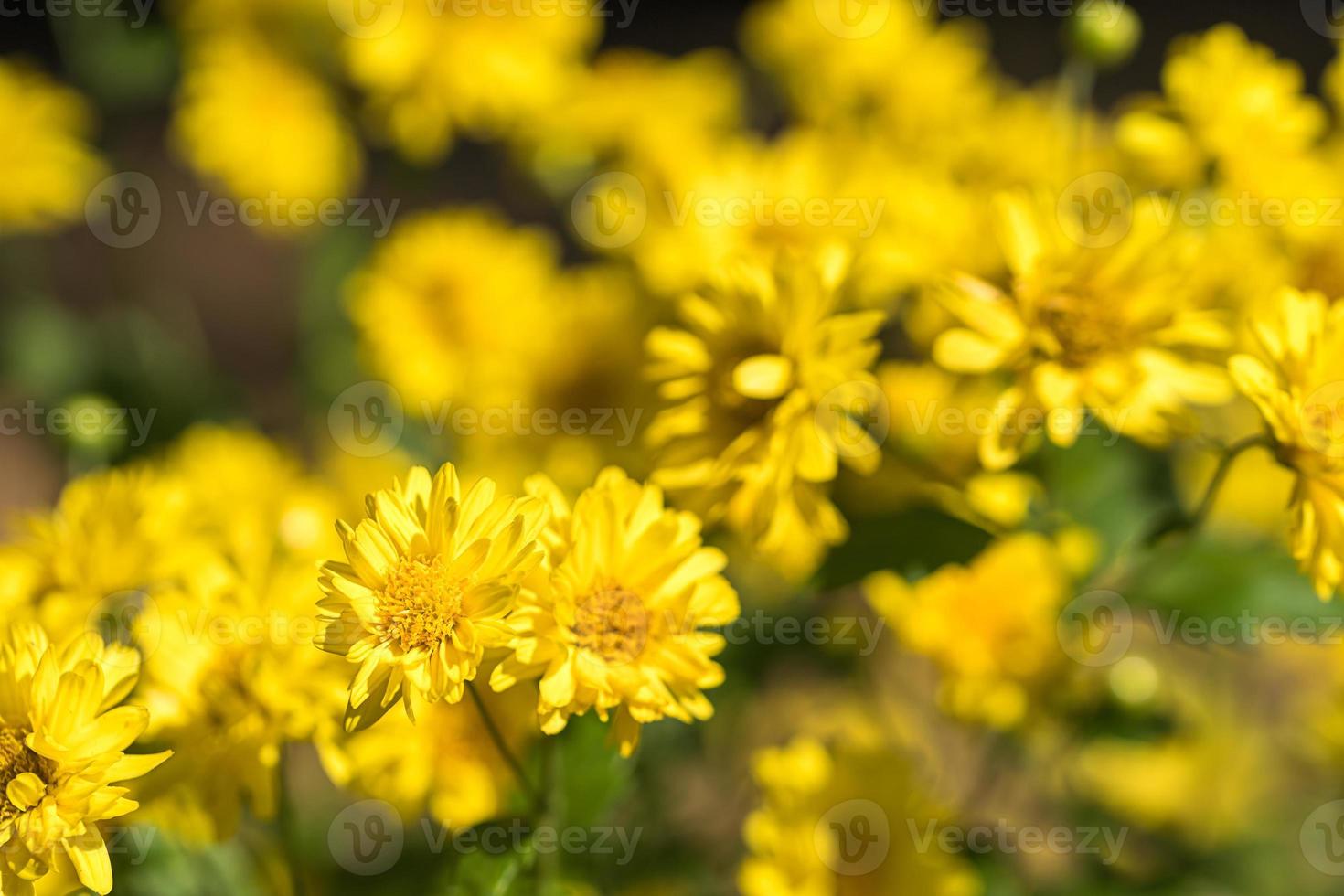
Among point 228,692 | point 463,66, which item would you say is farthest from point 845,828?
point 463,66

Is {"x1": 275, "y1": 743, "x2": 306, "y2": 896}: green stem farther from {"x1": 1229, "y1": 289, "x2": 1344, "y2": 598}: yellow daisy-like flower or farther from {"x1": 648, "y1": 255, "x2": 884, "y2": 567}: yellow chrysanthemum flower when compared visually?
{"x1": 1229, "y1": 289, "x2": 1344, "y2": 598}: yellow daisy-like flower

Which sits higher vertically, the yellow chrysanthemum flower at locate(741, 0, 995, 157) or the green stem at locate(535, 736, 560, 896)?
the yellow chrysanthemum flower at locate(741, 0, 995, 157)

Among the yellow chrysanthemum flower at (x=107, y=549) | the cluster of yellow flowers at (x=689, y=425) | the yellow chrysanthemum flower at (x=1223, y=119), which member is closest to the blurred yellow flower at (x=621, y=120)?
the cluster of yellow flowers at (x=689, y=425)

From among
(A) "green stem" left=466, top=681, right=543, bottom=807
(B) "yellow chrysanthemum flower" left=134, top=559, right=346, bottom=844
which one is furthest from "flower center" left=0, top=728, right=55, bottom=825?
(A) "green stem" left=466, top=681, right=543, bottom=807

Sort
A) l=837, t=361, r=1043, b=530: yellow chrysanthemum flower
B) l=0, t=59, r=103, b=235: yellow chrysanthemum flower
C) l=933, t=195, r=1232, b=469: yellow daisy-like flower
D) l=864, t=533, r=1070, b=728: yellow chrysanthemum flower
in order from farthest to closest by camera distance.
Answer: l=0, t=59, r=103, b=235: yellow chrysanthemum flower < l=864, t=533, r=1070, b=728: yellow chrysanthemum flower < l=837, t=361, r=1043, b=530: yellow chrysanthemum flower < l=933, t=195, r=1232, b=469: yellow daisy-like flower

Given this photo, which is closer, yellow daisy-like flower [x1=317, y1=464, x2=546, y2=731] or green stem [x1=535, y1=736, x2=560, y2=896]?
yellow daisy-like flower [x1=317, y1=464, x2=546, y2=731]

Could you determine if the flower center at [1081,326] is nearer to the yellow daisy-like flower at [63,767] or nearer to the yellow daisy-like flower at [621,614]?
the yellow daisy-like flower at [621,614]

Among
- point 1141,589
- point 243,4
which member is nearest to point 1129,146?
point 1141,589

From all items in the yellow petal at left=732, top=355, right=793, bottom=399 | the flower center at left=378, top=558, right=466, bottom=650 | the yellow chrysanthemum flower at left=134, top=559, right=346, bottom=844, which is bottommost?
the yellow chrysanthemum flower at left=134, top=559, right=346, bottom=844

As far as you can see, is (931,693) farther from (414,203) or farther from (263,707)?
(414,203)
